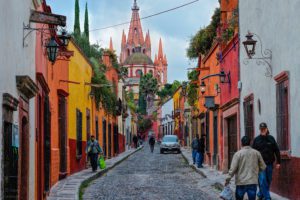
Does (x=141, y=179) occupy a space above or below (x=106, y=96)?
below

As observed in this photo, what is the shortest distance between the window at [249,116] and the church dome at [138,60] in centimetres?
12968

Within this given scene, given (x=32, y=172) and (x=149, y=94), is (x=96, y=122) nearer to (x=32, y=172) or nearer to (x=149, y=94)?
(x=32, y=172)

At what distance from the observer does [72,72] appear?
2384 cm

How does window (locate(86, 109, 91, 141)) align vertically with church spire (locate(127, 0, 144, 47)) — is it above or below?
below

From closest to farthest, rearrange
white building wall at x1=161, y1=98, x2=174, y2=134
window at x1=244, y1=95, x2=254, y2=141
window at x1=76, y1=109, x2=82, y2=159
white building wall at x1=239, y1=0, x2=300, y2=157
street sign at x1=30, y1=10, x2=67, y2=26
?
1. street sign at x1=30, y1=10, x2=67, y2=26
2. white building wall at x1=239, y1=0, x2=300, y2=157
3. window at x1=244, y1=95, x2=254, y2=141
4. window at x1=76, y1=109, x2=82, y2=159
5. white building wall at x1=161, y1=98, x2=174, y2=134

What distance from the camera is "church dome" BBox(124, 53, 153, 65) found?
149875 millimetres

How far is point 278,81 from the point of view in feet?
47.6

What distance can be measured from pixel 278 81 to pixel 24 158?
5774 mm

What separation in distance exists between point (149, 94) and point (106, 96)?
95496mm

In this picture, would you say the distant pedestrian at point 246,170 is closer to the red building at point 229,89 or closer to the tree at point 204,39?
the red building at point 229,89

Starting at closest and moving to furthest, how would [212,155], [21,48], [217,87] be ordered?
[21,48] → [217,87] → [212,155]

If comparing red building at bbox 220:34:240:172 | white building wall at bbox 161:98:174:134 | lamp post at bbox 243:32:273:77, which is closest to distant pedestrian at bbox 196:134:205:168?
red building at bbox 220:34:240:172

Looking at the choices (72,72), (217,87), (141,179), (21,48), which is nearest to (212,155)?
(217,87)

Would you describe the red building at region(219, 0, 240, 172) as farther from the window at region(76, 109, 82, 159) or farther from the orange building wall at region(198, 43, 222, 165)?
the window at region(76, 109, 82, 159)
